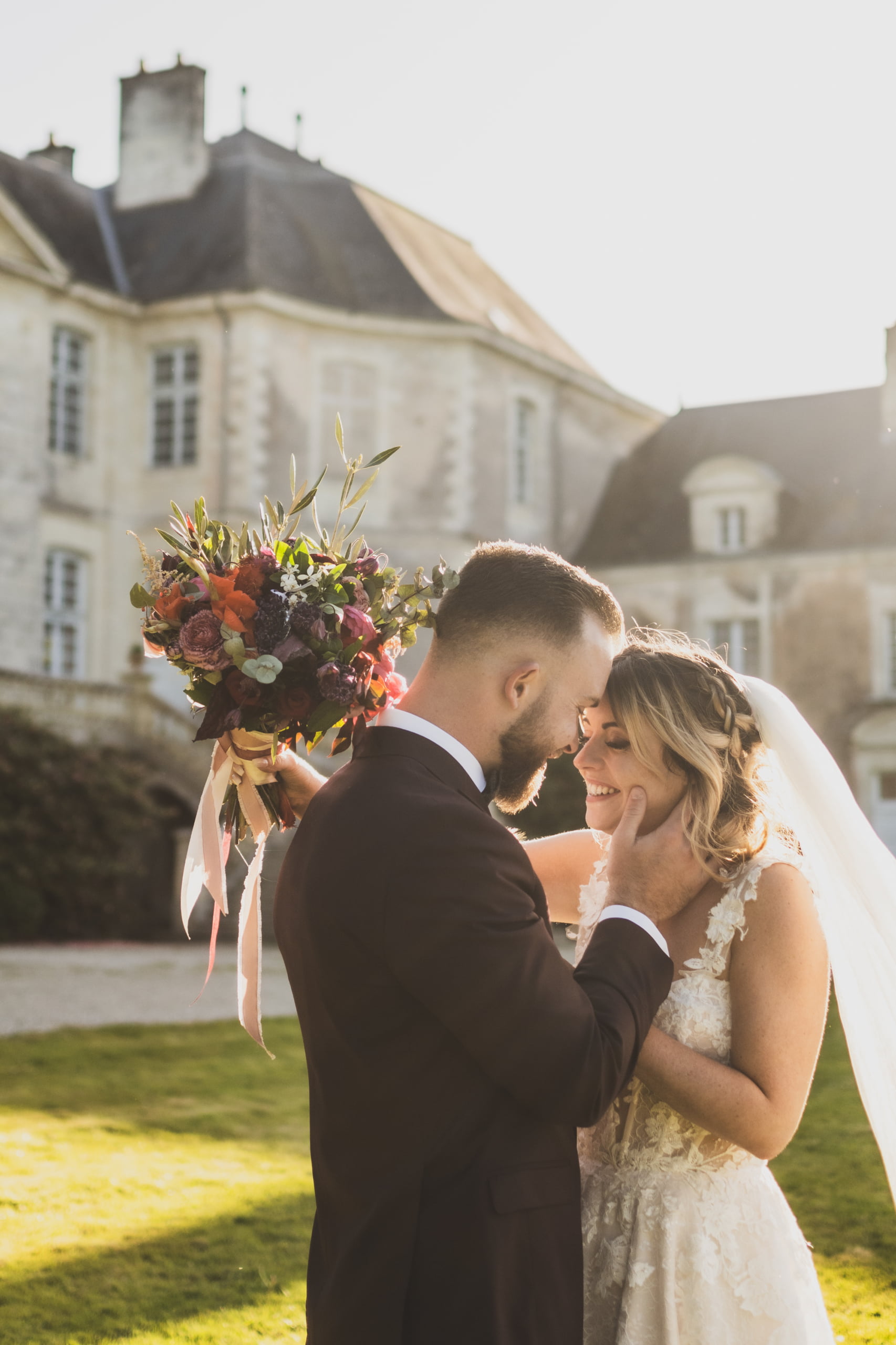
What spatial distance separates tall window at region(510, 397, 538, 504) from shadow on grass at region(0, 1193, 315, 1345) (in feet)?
69.2

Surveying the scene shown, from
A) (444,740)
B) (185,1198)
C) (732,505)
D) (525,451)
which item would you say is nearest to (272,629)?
(444,740)

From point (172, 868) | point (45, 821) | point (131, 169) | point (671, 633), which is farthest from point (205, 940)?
point (671, 633)

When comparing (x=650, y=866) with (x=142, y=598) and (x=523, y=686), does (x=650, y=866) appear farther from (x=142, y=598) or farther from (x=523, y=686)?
(x=142, y=598)

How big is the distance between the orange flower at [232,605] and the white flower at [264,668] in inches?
3.8

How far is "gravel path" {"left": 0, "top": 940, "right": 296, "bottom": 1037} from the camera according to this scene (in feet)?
37.6

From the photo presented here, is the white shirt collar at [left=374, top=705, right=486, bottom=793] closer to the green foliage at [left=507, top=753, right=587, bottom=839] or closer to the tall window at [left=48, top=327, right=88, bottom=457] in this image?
the green foliage at [left=507, top=753, right=587, bottom=839]

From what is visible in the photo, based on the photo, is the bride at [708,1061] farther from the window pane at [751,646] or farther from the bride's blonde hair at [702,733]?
the window pane at [751,646]

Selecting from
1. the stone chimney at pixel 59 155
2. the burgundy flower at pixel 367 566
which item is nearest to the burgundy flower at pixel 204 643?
the burgundy flower at pixel 367 566

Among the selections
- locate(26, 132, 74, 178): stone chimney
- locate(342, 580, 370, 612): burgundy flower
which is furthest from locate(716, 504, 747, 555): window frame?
locate(342, 580, 370, 612): burgundy flower

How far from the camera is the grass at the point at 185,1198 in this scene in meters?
5.03

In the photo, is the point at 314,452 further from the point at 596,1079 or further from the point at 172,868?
the point at 596,1079

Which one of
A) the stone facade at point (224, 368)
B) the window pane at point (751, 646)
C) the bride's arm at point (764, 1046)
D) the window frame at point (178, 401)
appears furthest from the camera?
the window pane at point (751, 646)

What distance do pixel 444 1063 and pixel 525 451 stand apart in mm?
24570

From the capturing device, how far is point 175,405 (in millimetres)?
23859
